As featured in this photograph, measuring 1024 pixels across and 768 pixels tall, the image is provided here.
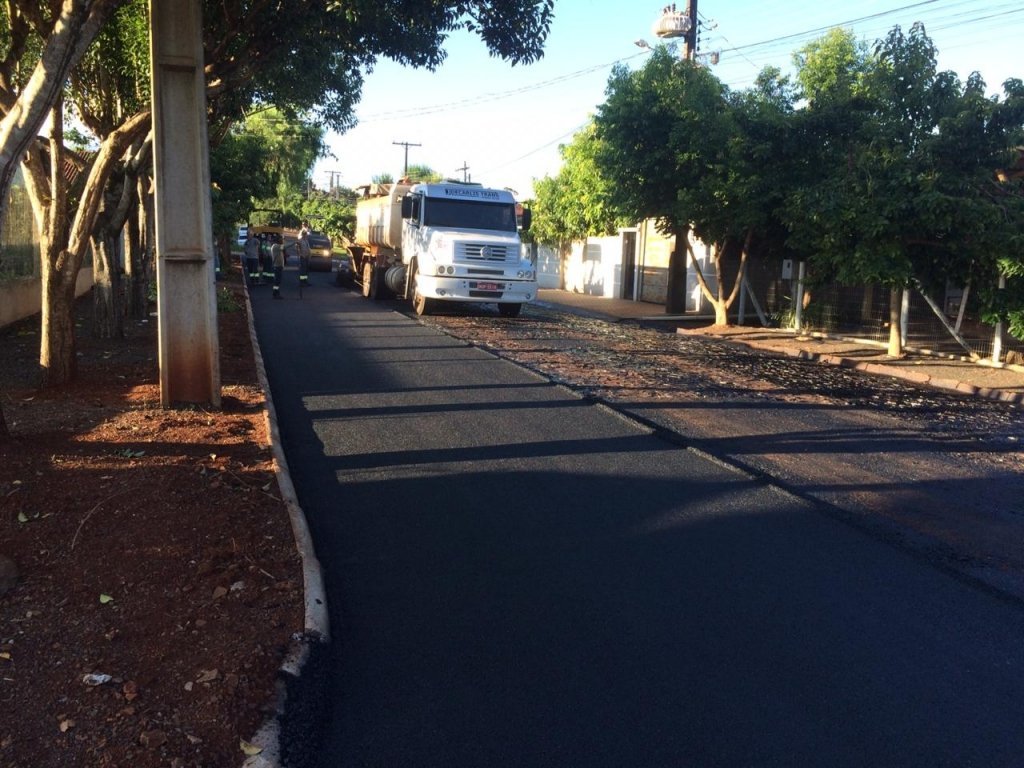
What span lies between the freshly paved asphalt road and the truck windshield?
14.4m

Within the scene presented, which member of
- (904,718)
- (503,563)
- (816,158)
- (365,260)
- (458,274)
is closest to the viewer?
(904,718)

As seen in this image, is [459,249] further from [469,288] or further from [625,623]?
[625,623]

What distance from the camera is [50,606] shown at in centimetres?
469

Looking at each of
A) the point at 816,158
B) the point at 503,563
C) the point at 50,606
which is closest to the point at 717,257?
the point at 816,158

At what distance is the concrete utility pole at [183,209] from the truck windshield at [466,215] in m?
13.5

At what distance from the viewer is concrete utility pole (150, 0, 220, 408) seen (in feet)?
28.5

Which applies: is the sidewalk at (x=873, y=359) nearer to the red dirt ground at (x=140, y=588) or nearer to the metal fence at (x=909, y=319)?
the metal fence at (x=909, y=319)

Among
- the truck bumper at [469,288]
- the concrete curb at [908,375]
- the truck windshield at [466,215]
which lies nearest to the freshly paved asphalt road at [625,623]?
the concrete curb at [908,375]

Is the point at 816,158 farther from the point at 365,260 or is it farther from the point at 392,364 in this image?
the point at 365,260

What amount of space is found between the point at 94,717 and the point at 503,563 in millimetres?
2529

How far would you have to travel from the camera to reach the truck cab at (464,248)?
2136 cm

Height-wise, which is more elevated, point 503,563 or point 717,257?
point 717,257

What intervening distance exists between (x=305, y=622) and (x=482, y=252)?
56.8 ft

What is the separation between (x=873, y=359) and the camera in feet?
53.8
